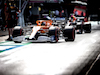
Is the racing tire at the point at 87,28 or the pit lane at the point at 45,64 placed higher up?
the racing tire at the point at 87,28

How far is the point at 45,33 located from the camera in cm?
1160

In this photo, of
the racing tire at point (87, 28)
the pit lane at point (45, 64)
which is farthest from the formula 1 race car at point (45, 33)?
the racing tire at point (87, 28)

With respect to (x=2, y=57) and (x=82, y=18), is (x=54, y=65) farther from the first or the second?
(x=82, y=18)

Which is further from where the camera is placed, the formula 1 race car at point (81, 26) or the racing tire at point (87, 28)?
the racing tire at point (87, 28)

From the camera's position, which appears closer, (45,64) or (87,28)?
(45,64)

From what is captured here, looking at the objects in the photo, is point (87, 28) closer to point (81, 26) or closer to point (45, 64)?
point (81, 26)

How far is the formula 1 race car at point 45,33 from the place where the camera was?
11078 millimetres

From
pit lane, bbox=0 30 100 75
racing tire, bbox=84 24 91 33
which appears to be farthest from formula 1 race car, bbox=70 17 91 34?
pit lane, bbox=0 30 100 75

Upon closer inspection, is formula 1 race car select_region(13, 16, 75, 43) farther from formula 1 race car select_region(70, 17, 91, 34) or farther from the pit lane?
formula 1 race car select_region(70, 17, 91, 34)

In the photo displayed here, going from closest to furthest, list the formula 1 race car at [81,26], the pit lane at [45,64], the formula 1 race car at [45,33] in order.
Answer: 1. the pit lane at [45,64]
2. the formula 1 race car at [45,33]
3. the formula 1 race car at [81,26]

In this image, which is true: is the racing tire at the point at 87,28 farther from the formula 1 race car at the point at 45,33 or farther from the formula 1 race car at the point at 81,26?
the formula 1 race car at the point at 45,33

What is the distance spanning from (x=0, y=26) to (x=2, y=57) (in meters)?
17.1

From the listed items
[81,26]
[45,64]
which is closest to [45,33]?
[45,64]

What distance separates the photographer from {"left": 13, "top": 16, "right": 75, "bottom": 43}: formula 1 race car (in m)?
11.1
